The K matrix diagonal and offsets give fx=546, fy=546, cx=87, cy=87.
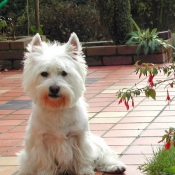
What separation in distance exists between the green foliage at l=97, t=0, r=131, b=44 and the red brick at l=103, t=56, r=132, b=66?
547 millimetres

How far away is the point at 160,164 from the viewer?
3.89 metres

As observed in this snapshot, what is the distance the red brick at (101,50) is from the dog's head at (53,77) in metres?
6.61

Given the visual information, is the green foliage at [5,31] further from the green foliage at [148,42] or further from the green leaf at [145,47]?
the green leaf at [145,47]

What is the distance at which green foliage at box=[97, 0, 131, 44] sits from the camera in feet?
35.4

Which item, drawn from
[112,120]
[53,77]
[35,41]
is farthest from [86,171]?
[112,120]

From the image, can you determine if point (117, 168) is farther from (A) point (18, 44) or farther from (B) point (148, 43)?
(A) point (18, 44)

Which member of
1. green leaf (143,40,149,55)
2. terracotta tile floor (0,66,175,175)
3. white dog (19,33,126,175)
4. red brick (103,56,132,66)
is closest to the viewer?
white dog (19,33,126,175)

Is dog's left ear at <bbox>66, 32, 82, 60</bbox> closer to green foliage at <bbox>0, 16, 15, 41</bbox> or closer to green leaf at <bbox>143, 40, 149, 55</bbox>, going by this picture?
green leaf at <bbox>143, 40, 149, 55</bbox>

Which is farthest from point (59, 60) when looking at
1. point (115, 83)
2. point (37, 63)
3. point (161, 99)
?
point (115, 83)

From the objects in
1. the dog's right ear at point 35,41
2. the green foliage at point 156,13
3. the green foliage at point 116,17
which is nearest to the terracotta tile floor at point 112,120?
the dog's right ear at point 35,41

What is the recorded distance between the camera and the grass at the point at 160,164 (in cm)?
378

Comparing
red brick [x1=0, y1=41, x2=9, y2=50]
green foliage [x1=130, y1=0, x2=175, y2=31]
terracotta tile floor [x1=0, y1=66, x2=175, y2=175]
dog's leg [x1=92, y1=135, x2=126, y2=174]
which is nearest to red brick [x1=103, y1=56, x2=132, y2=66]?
terracotta tile floor [x1=0, y1=66, x2=175, y2=175]

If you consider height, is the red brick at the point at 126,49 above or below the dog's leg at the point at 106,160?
above

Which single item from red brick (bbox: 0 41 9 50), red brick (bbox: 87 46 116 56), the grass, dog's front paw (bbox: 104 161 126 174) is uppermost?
red brick (bbox: 0 41 9 50)
